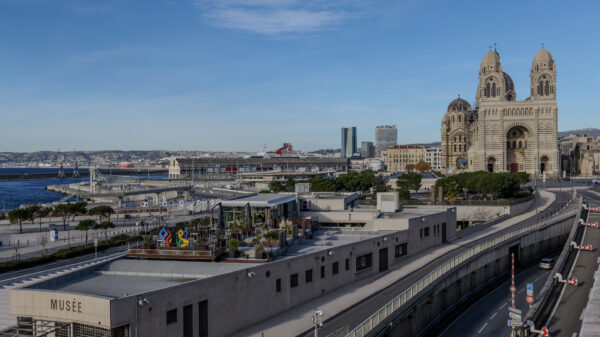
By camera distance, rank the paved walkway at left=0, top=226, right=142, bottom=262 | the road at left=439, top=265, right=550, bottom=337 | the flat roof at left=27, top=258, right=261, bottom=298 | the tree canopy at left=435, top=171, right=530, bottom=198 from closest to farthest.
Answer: the flat roof at left=27, top=258, right=261, bottom=298 → the road at left=439, top=265, right=550, bottom=337 → the paved walkway at left=0, top=226, right=142, bottom=262 → the tree canopy at left=435, top=171, right=530, bottom=198

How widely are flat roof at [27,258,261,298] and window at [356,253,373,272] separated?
1063 cm

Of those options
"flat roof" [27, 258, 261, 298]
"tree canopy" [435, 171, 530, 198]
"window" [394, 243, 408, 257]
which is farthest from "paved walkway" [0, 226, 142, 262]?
"tree canopy" [435, 171, 530, 198]

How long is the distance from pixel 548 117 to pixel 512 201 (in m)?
74.7

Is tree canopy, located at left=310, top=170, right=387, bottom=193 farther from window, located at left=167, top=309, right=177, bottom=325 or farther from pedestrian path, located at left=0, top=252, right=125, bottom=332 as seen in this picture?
window, located at left=167, top=309, right=177, bottom=325

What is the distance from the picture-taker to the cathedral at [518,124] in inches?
6078

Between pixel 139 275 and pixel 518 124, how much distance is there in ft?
492

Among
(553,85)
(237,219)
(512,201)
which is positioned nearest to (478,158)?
(553,85)

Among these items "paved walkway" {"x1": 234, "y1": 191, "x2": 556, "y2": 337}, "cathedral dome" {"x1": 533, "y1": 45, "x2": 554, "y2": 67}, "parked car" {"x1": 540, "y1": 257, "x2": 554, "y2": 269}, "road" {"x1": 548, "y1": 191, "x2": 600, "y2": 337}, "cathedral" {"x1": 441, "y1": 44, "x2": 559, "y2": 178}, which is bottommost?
"parked car" {"x1": 540, "y1": 257, "x2": 554, "y2": 269}

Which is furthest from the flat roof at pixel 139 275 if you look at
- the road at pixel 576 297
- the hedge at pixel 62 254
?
the road at pixel 576 297

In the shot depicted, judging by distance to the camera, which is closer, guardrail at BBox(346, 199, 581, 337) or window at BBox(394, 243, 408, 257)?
guardrail at BBox(346, 199, 581, 337)

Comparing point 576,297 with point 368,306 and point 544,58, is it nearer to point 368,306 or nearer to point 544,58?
point 368,306

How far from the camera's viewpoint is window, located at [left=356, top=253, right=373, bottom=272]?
129ft

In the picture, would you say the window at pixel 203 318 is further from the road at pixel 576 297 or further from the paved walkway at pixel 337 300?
the road at pixel 576 297

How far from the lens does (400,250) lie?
46.5 metres
